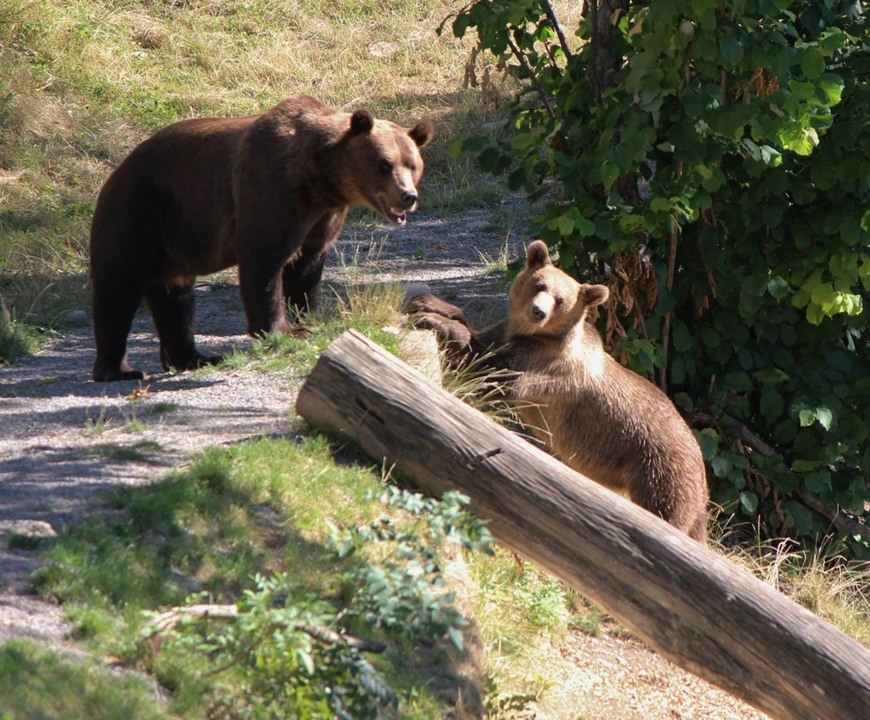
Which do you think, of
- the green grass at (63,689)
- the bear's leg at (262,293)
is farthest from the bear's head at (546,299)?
the green grass at (63,689)

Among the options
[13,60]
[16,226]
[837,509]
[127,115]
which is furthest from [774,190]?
[13,60]

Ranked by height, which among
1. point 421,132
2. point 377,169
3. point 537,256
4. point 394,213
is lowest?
point 394,213

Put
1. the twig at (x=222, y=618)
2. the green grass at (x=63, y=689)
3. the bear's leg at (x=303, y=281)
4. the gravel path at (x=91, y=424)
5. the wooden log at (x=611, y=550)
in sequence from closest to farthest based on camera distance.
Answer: the green grass at (x=63, y=689) → the twig at (x=222, y=618) → the gravel path at (x=91, y=424) → the wooden log at (x=611, y=550) → the bear's leg at (x=303, y=281)

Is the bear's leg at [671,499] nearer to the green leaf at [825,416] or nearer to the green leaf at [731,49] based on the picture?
the green leaf at [825,416]

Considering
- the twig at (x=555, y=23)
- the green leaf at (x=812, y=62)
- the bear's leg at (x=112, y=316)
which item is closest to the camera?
the green leaf at (x=812, y=62)

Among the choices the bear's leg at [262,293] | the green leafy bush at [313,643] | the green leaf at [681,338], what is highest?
the green leafy bush at [313,643]

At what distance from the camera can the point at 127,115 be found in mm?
13031

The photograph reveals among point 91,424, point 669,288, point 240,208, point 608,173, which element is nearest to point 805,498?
point 669,288

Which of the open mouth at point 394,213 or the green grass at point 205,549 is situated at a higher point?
the open mouth at point 394,213

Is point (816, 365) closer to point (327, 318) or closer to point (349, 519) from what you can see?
point (327, 318)

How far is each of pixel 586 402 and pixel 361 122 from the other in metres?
2.25

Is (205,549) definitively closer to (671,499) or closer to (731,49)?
(671,499)

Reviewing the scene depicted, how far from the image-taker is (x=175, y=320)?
7746 mm

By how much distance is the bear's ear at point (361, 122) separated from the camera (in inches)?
283
